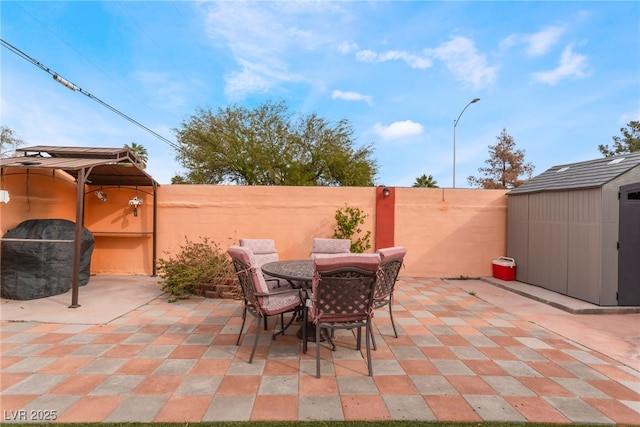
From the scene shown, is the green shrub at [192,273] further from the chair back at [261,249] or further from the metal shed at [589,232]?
the metal shed at [589,232]

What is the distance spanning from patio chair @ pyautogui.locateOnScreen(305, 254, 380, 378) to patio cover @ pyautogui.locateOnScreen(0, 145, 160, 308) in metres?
4.08

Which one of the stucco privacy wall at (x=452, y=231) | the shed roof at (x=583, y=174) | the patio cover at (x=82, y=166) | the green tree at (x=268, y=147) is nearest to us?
the patio cover at (x=82, y=166)

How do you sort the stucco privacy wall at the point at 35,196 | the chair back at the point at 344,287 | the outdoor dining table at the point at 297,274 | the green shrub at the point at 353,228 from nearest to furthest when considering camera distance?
the chair back at the point at 344,287 < the outdoor dining table at the point at 297,274 < the stucco privacy wall at the point at 35,196 < the green shrub at the point at 353,228

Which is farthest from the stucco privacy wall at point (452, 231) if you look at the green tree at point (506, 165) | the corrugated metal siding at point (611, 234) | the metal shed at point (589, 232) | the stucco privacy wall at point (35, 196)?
the green tree at point (506, 165)

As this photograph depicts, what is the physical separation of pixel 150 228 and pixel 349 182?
26.9 ft

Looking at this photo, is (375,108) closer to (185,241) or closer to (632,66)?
(632,66)

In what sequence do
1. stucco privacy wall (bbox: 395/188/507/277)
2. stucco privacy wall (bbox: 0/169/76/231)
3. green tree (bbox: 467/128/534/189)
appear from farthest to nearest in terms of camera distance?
1. green tree (bbox: 467/128/534/189)
2. stucco privacy wall (bbox: 395/188/507/277)
3. stucco privacy wall (bbox: 0/169/76/231)

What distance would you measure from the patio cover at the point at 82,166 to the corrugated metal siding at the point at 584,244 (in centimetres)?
822

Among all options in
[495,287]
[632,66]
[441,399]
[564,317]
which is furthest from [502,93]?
[441,399]

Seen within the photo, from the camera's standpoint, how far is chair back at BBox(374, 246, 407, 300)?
3240mm

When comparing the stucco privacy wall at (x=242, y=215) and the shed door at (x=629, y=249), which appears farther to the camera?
the stucco privacy wall at (x=242, y=215)

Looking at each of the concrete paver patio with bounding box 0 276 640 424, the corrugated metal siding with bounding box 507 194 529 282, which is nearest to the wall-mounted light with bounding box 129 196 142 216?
the concrete paver patio with bounding box 0 276 640 424

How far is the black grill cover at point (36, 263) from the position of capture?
480 centimetres

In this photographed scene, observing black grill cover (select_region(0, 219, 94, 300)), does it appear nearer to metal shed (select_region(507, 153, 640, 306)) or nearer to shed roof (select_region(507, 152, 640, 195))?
metal shed (select_region(507, 153, 640, 306))
